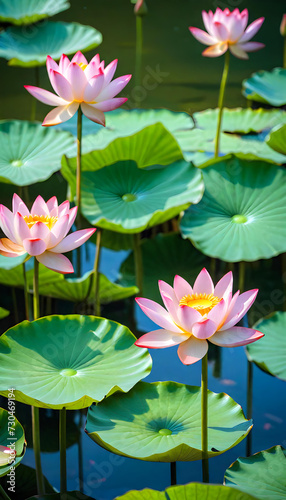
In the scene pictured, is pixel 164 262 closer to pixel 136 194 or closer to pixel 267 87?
pixel 136 194

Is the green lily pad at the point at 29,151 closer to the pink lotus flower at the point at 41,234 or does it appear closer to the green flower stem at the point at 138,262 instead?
the green flower stem at the point at 138,262

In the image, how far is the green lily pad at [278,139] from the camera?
84.4 inches

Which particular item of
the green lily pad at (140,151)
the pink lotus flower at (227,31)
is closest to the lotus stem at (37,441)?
the green lily pad at (140,151)

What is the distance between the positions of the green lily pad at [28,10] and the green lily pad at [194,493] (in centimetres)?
303

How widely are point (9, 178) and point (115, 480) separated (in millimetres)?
1115

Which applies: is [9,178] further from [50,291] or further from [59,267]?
[59,267]

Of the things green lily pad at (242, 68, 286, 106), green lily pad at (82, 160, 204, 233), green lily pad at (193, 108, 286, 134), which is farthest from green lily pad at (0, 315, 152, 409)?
green lily pad at (242, 68, 286, 106)

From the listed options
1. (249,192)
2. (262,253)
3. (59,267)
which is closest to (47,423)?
(59,267)

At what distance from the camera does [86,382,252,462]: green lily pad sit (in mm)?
1271

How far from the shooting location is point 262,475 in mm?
1239

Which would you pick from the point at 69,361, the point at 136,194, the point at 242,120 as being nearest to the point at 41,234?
the point at 69,361

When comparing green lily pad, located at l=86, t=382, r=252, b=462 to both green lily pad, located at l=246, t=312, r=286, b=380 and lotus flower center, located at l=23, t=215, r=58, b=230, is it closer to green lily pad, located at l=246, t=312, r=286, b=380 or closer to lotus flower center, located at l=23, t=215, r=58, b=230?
green lily pad, located at l=246, t=312, r=286, b=380

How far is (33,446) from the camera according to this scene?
1.50 metres

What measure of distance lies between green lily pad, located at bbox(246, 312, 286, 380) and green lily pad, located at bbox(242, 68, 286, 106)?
1.66m
